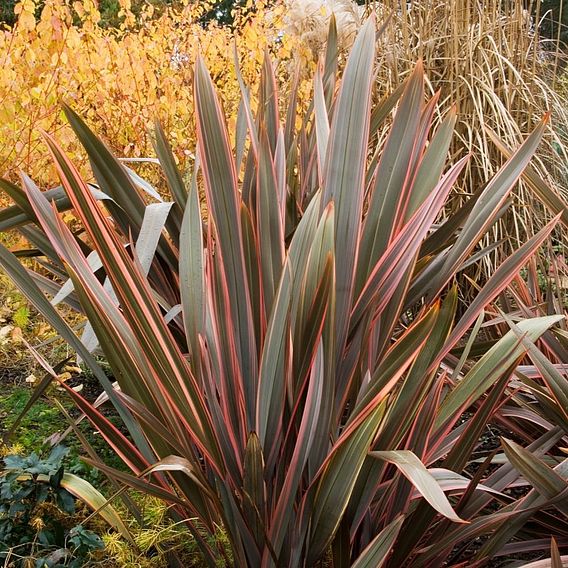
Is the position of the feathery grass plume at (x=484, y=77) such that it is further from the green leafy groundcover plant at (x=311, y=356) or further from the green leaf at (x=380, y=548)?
the green leaf at (x=380, y=548)

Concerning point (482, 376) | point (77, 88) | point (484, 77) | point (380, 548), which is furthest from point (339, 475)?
point (77, 88)

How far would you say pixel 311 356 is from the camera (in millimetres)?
1228

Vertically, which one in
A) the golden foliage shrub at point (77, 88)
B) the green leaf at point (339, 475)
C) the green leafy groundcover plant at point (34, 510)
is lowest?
the green leafy groundcover plant at point (34, 510)

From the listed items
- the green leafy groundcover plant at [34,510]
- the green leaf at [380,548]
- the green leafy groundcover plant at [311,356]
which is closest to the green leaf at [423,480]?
the green leafy groundcover plant at [311,356]

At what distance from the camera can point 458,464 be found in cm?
131

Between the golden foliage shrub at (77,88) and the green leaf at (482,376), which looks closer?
the green leaf at (482,376)

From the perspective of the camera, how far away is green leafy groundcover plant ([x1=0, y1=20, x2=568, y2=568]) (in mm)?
1167

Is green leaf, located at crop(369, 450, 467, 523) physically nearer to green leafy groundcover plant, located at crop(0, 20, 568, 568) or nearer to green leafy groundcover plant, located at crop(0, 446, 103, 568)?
green leafy groundcover plant, located at crop(0, 20, 568, 568)

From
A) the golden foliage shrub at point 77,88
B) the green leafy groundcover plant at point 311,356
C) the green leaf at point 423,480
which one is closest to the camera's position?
the green leaf at point 423,480

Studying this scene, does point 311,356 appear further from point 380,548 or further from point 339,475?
point 380,548

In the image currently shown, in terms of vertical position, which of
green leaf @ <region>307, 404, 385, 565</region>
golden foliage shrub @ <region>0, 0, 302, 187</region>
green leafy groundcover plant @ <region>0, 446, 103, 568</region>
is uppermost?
golden foliage shrub @ <region>0, 0, 302, 187</region>

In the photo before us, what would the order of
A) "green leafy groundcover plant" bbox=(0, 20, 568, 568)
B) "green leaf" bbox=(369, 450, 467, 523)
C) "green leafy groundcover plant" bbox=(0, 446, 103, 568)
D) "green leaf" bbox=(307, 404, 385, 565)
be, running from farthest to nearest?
"green leafy groundcover plant" bbox=(0, 446, 103, 568) → "green leafy groundcover plant" bbox=(0, 20, 568, 568) → "green leaf" bbox=(307, 404, 385, 565) → "green leaf" bbox=(369, 450, 467, 523)

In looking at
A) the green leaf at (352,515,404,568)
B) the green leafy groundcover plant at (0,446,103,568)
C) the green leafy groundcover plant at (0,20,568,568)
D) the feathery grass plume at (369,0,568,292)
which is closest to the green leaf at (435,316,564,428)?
the green leafy groundcover plant at (0,20,568,568)

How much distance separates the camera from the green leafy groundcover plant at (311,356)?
3.83 ft
